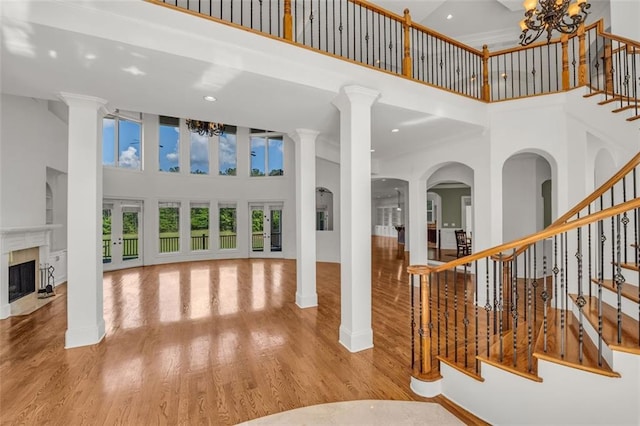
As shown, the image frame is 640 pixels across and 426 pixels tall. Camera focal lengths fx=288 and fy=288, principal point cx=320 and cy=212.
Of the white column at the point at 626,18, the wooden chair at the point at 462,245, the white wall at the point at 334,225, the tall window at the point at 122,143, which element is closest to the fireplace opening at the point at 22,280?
the tall window at the point at 122,143

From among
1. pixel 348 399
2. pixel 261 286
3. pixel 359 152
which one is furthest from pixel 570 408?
pixel 261 286

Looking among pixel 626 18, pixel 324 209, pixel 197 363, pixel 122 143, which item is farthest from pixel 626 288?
pixel 122 143

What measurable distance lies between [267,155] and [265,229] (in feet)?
8.75

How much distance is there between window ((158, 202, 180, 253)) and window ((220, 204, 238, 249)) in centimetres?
138

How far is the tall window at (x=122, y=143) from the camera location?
8180 mm

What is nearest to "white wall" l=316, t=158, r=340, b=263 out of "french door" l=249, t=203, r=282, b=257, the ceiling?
"french door" l=249, t=203, r=282, b=257

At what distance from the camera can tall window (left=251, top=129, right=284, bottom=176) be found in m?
10.3

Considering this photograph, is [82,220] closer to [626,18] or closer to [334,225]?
[334,225]

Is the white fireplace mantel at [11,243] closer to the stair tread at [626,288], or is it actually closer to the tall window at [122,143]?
the tall window at [122,143]

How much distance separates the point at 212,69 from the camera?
2.89m

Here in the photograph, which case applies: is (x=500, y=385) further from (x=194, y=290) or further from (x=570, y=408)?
(x=194, y=290)

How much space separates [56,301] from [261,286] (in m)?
3.63

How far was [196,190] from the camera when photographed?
9539 mm

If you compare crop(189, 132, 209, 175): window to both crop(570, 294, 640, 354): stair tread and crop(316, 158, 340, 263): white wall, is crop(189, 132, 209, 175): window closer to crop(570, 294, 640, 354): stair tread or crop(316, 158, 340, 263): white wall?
crop(316, 158, 340, 263): white wall
